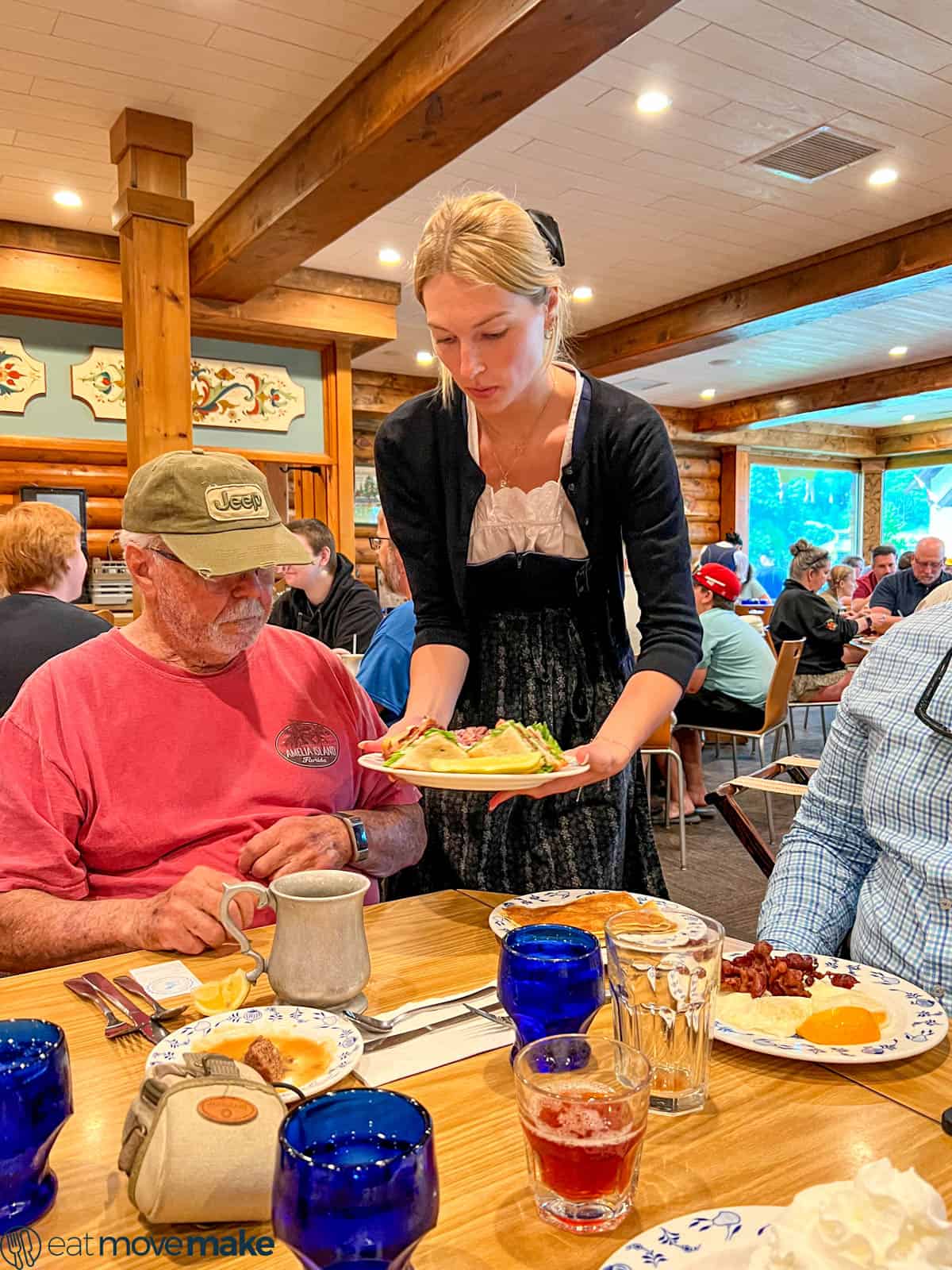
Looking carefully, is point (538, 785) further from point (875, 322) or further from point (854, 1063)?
point (875, 322)

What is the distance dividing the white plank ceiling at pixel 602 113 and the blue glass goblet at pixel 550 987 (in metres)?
3.40

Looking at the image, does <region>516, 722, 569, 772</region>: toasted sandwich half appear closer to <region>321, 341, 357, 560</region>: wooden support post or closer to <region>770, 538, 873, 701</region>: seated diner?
<region>321, 341, 357, 560</region>: wooden support post

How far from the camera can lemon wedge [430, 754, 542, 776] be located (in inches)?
50.3

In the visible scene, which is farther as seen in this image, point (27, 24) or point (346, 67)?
point (346, 67)

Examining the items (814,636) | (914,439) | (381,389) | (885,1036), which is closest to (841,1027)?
(885,1036)

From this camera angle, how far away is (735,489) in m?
13.2

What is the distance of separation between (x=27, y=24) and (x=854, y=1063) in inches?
160

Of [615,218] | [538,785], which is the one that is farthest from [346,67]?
[538,785]

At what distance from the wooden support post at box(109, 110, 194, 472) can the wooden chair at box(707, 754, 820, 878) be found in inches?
122

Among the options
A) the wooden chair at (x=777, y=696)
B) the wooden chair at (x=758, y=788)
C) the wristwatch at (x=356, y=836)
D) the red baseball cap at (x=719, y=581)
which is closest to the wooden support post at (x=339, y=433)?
the red baseball cap at (x=719, y=581)

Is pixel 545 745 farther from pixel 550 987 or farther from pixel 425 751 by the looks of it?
pixel 550 987

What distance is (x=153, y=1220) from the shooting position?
68 centimetres

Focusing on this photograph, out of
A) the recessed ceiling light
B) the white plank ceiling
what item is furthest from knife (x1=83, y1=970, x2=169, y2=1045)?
the recessed ceiling light

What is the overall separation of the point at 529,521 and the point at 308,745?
527 millimetres
